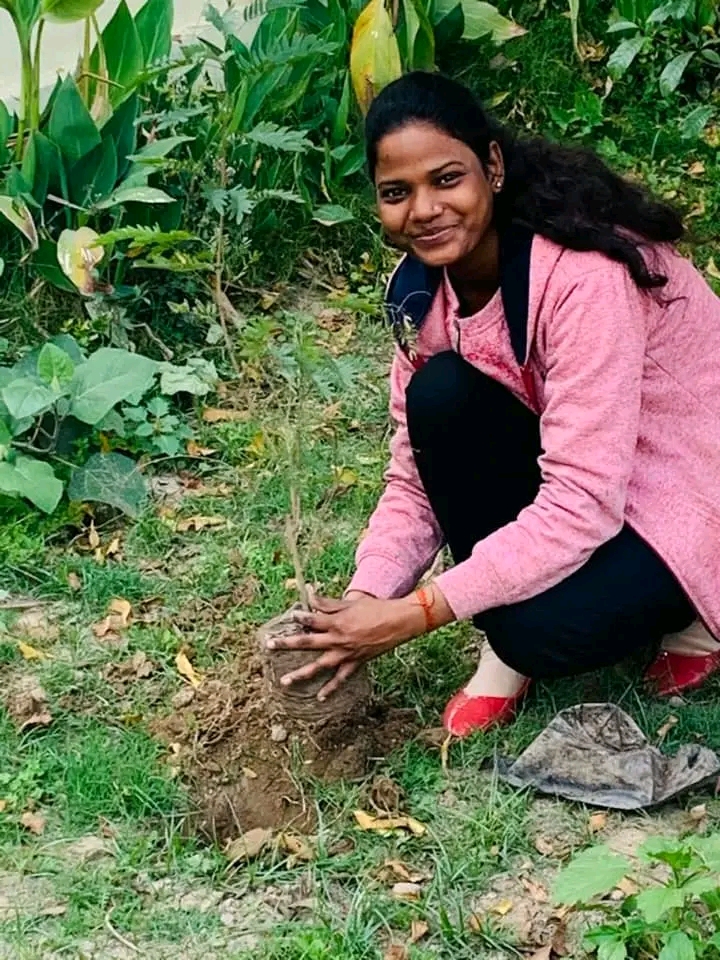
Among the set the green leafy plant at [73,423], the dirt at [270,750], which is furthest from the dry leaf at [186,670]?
the green leafy plant at [73,423]

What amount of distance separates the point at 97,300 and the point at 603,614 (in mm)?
1832

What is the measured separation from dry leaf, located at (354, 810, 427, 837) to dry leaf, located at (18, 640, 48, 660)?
821 mm

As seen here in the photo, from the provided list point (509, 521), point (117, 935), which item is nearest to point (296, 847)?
point (117, 935)

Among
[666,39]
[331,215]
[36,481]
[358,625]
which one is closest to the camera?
[358,625]

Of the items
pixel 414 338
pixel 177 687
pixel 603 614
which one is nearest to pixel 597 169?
pixel 414 338

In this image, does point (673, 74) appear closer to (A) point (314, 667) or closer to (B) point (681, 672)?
(B) point (681, 672)

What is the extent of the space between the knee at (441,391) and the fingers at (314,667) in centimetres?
45

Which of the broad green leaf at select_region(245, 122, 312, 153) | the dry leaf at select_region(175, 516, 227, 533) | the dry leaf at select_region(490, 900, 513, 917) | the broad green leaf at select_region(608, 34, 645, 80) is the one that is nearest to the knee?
the dry leaf at select_region(490, 900, 513, 917)

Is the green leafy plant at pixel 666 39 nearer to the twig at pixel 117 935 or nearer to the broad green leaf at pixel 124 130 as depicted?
the broad green leaf at pixel 124 130

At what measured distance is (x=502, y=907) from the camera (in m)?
2.31

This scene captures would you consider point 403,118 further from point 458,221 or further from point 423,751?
point 423,751

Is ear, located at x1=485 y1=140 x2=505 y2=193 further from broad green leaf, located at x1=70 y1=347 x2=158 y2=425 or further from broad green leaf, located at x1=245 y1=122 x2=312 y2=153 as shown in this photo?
broad green leaf, located at x1=245 y1=122 x2=312 y2=153

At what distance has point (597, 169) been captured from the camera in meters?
2.45

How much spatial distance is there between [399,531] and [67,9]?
175 cm
